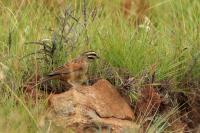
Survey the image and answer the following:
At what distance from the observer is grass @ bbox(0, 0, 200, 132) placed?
6480 millimetres

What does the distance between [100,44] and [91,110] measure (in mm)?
948

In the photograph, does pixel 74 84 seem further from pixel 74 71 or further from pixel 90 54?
pixel 90 54

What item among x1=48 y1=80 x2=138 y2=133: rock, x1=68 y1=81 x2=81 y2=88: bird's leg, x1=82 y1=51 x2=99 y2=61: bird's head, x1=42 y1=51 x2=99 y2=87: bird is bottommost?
x1=48 y1=80 x2=138 y2=133: rock

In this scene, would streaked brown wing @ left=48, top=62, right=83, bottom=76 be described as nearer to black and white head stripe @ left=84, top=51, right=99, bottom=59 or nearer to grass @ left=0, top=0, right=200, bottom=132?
black and white head stripe @ left=84, top=51, right=99, bottom=59

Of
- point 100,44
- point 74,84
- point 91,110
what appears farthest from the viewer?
point 100,44

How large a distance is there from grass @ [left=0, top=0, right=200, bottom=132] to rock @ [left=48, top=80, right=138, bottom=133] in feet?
0.70

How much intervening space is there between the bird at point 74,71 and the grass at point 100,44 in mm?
264

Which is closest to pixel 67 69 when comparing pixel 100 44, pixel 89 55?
pixel 89 55

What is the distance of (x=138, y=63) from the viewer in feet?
22.2

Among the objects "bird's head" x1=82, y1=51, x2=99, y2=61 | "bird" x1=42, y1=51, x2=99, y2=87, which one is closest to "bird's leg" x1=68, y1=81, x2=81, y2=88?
"bird" x1=42, y1=51, x2=99, y2=87

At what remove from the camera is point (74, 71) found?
6.28 m

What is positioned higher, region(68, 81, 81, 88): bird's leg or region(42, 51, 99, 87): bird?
region(42, 51, 99, 87): bird

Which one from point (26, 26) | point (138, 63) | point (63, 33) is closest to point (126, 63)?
point (138, 63)

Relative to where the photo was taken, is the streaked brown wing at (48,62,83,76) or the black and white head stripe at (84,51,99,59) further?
the black and white head stripe at (84,51,99,59)
